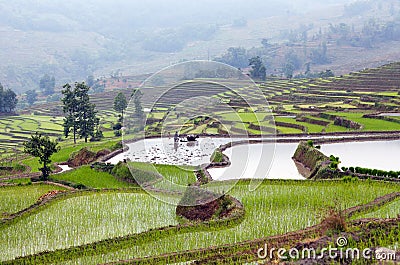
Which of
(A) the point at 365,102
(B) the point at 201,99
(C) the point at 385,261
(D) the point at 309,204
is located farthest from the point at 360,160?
(A) the point at 365,102

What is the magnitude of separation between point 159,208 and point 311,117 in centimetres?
2214

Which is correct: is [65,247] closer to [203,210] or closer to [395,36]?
[203,210]

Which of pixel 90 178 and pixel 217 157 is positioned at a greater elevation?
pixel 217 157

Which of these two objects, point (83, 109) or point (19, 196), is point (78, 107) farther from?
point (19, 196)

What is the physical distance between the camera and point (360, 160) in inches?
784

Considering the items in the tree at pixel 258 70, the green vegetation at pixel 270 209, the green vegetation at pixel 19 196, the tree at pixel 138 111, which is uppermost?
the tree at pixel 258 70

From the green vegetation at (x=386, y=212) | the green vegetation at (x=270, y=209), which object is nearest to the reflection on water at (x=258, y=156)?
the green vegetation at (x=270, y=209)

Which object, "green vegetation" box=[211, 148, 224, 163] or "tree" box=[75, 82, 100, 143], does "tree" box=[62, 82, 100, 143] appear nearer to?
"tree" box=[75, 82, 100, 143]

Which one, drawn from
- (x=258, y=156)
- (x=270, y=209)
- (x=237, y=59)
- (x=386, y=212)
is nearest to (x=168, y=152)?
(x=258, y=156)

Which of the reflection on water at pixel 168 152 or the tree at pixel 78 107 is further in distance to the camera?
the tree at pixel 78 107

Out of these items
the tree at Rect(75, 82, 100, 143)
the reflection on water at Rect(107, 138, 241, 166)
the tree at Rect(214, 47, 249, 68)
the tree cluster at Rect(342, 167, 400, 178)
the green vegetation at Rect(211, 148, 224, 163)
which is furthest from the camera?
the tree at Rect(214, 47, 249, 68)

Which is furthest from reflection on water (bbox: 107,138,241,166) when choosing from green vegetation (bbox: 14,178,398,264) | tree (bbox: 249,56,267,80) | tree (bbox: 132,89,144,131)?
tree (bbox: 249,56,267,80)

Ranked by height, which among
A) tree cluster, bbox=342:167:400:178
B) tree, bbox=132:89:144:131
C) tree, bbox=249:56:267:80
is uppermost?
tree, bbox=249:56:267:80

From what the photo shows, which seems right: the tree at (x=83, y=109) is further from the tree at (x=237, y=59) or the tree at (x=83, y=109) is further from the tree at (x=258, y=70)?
the tree at (x=237, y=59)
